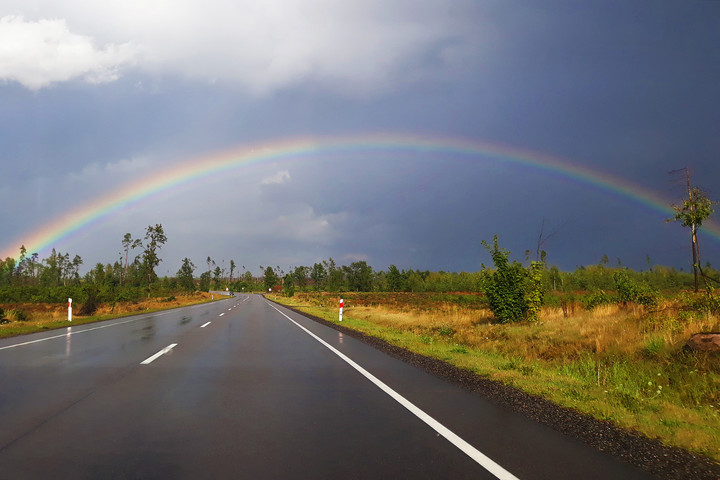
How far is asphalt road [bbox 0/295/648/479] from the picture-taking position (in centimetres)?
364

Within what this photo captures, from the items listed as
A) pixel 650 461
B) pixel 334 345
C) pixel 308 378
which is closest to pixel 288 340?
pixel 334 345

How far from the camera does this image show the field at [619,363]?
A: 5.37 meters

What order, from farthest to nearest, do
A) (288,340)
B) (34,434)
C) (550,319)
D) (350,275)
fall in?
(350,275) → (550,319) → (288,340) → (34,434)

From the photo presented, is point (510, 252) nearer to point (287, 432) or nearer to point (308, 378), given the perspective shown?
point (308, 378)

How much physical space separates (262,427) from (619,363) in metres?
8.19

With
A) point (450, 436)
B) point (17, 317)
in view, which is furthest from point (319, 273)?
point (450, 436)

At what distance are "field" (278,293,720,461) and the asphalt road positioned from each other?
1.38 m

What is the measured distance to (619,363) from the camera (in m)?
9.25

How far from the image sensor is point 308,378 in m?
7.71

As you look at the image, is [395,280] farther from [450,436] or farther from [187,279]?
[450,436]

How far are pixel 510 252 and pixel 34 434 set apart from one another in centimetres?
1706

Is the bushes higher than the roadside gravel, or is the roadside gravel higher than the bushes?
the bushes

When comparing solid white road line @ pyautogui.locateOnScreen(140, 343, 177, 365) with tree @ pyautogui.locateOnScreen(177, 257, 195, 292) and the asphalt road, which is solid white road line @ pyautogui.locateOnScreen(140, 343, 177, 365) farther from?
tree @ pyautogui.locateOnScreen(177, 257, 195, 292)

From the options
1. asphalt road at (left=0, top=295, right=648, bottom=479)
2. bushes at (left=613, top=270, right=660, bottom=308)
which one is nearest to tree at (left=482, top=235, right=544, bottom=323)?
bushes at (left=613, top=270, right=660, bottom=308)
